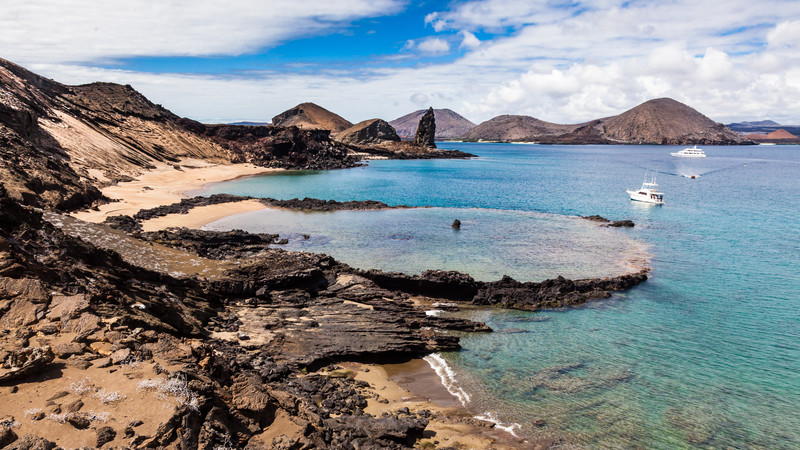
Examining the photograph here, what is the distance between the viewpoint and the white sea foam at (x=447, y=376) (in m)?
14.7

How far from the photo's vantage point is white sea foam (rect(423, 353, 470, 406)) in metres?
14.7

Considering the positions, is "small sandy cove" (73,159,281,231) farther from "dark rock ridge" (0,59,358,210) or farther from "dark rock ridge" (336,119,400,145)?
"dark rock ridge" (336,119,400,145)

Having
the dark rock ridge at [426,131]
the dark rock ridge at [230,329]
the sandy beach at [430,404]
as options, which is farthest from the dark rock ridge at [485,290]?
the dark rock ridge at [426,131]

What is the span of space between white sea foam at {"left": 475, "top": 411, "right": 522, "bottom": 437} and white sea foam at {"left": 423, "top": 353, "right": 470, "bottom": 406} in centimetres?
85

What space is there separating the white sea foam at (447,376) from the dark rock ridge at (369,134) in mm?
162420

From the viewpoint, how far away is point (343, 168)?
10488 centimetres

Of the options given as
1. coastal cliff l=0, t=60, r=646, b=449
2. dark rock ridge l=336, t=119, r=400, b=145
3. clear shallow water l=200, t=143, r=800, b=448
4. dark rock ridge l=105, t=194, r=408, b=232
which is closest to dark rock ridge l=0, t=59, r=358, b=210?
coastal cliff l=0, t=60, r=646, b=449

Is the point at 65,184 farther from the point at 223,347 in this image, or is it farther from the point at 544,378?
the point at 544,378

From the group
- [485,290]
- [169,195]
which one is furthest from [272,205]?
[485,290]

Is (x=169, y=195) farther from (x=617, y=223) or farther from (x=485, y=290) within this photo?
(x=617, y=223)

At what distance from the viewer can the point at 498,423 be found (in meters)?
13.1

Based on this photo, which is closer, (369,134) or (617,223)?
(617,223)

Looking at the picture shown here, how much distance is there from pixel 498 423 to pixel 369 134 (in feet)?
567

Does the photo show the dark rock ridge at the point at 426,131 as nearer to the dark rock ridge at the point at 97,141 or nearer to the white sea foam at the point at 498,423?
the dark rock ridge at the point at 97,141
